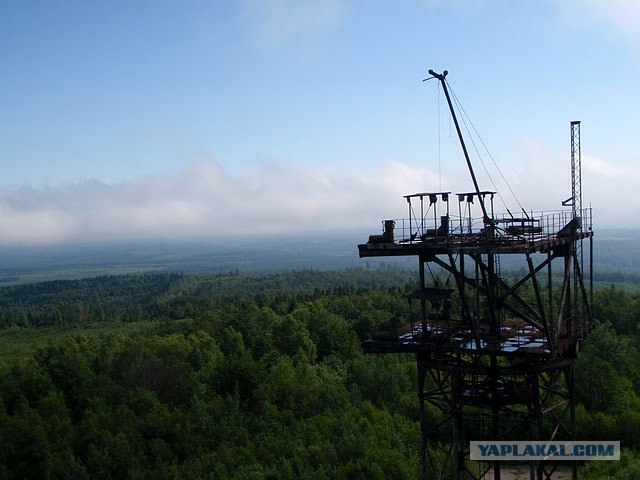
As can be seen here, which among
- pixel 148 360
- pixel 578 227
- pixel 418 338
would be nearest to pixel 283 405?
pixel 148 360

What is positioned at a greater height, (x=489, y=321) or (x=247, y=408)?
(x=489, y=321)

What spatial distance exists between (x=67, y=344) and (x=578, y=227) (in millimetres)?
54357

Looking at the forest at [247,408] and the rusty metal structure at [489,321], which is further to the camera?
the forest at [247,408]

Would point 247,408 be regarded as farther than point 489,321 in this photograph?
Yes

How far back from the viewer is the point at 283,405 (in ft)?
123

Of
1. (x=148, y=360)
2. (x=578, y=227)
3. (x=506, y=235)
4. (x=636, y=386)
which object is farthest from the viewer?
(x=148, y=360)

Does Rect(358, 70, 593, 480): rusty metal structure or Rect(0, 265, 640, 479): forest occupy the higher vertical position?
Rect(358, 70, 593, 480): rusty metal structure

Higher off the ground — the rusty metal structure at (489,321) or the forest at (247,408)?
the rusty metal structure at (489,321)

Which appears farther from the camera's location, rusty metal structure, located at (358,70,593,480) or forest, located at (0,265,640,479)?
forest, located at (0,265,640,479)

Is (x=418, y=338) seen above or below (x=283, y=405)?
above

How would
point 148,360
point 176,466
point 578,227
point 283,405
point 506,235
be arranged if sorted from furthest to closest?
point 148,360
point 283,405
point 176,466
point 578,227
point 506,235

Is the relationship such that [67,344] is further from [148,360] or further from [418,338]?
[418,338]

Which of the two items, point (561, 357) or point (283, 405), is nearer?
point (561, 357)

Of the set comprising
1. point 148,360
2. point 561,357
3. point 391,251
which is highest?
point 391,251
